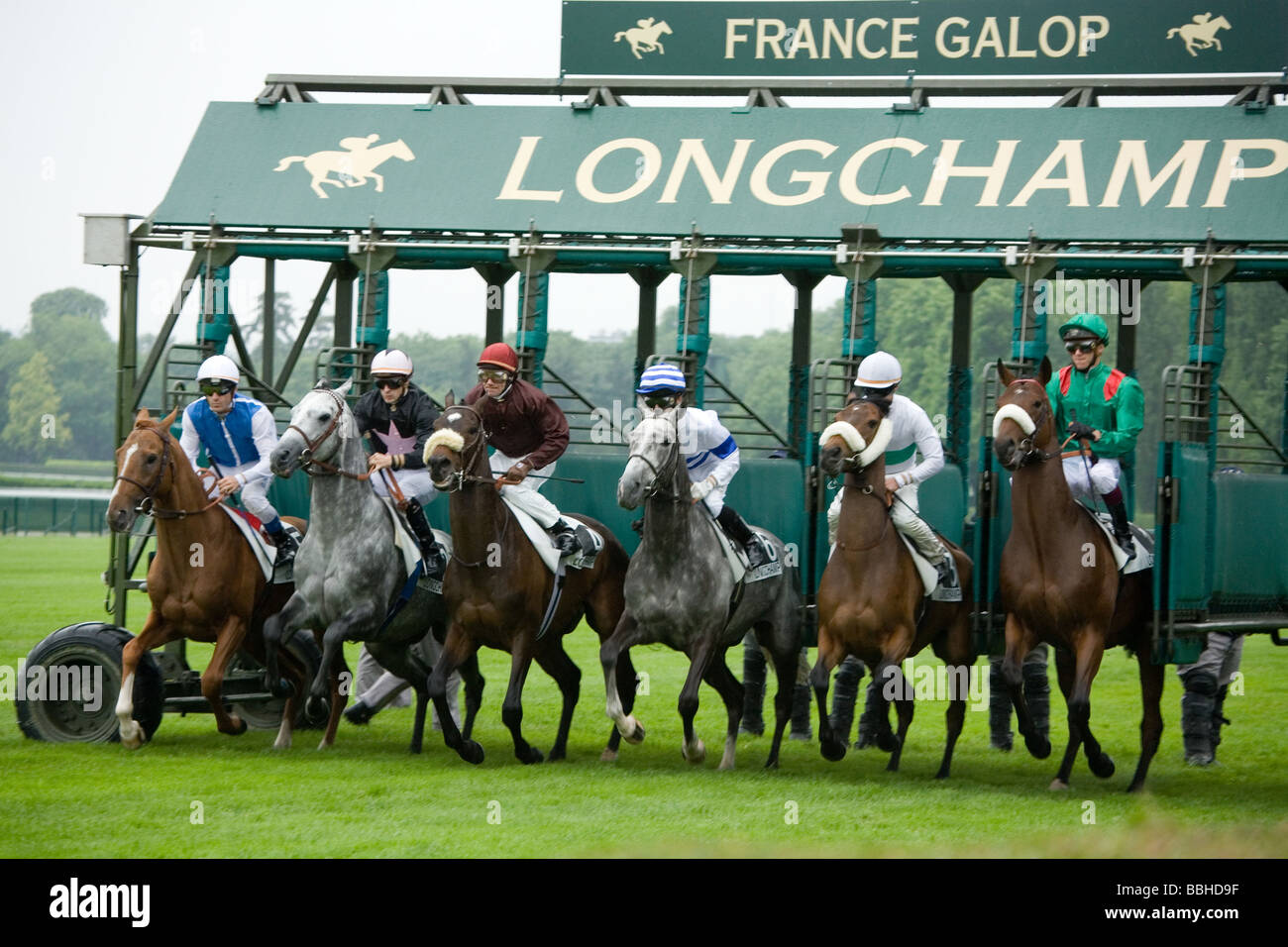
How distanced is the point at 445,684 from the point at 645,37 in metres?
6.26

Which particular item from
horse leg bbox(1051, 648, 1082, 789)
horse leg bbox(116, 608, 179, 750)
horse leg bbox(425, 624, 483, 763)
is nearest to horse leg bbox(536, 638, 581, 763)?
horse leg bbox(425, 624, 483, 763)

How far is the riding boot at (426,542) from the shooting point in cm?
1182

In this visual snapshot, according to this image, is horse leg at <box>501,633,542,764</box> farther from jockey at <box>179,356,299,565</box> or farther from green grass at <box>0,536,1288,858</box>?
jockey at <box>179,356,299,565</box>

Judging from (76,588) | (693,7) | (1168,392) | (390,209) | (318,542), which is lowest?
(76,588)

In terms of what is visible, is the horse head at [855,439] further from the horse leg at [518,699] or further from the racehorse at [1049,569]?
the horse leg at [518,699]

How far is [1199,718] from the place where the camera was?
41.0 ft

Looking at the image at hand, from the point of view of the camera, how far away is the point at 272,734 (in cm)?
1269

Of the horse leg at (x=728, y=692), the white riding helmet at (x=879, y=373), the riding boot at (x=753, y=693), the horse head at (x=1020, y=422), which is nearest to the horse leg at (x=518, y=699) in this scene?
the horse leg at (x=728, y=692)

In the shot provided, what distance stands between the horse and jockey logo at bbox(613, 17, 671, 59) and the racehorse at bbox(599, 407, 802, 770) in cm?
480

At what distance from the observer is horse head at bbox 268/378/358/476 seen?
10.9 meters
